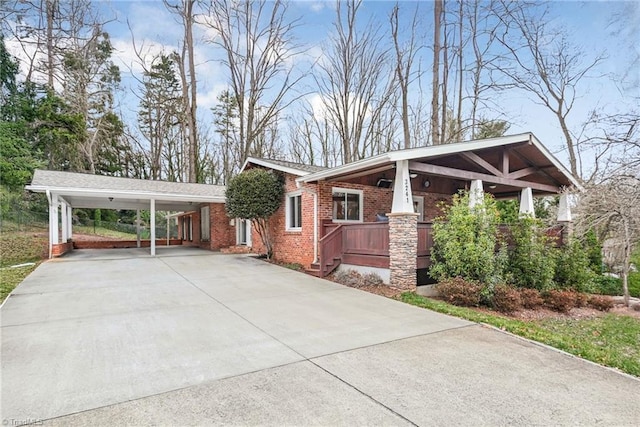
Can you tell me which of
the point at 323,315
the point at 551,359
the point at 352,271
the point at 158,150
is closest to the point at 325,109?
the point at 158,150

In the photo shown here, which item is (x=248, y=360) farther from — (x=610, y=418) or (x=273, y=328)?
(x=610, y=418)

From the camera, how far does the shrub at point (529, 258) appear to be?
8312 millimetres

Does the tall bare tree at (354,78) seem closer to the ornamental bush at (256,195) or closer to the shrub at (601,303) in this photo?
the ornamental bush at (256,195)

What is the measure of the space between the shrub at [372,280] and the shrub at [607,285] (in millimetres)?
7808

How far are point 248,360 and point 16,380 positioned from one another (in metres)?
2.19

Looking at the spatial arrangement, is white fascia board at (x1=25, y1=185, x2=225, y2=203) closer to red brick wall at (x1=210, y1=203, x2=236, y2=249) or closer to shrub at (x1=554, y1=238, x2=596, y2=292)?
red brick wall at (x1=210, y1=203, x2=236, y2=249)

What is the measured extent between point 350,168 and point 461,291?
12.8 feet

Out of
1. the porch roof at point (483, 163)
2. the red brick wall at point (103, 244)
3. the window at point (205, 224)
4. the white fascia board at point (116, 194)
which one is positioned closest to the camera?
the porch roof at point (483, 163)

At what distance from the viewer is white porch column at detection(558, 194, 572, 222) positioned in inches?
474

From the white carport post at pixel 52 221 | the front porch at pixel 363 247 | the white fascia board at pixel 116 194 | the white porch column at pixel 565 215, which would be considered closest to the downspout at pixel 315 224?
the front porch at pixel 363 247

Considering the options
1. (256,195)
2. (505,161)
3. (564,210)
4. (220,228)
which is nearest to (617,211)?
(505,161)

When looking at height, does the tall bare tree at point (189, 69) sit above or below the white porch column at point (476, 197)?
above

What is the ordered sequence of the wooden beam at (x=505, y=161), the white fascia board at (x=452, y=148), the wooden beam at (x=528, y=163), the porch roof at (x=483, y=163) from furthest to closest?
the wooden beam at (x=528, y=163)
the wooden beam at (x=505, y=161)
the porch roof at (x=483, y=163)
the white fascia board at (x=452, y=148)

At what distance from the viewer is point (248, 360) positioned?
3.80 metres
